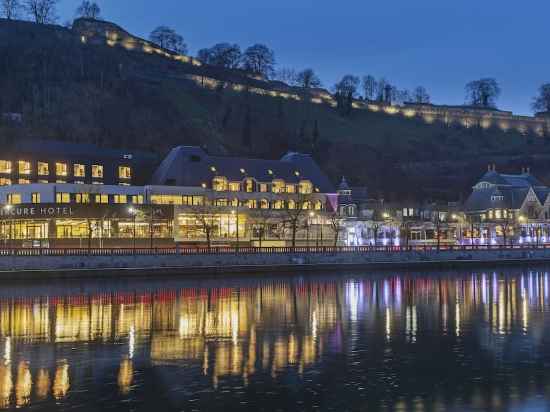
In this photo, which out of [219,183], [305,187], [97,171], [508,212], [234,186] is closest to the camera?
[97,171]

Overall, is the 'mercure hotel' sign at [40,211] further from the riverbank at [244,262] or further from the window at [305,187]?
the window at [305,187]

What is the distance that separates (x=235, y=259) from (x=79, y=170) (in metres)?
41.3

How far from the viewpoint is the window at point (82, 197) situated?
96006 millimetres

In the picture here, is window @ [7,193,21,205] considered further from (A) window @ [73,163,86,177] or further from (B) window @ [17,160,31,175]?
(A) window @ [73,163,86,177]

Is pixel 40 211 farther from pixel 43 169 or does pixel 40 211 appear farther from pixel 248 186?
pixel 248 186

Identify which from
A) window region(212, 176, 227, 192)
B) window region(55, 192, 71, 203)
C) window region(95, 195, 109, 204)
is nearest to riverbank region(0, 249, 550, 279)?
window region(55, 192, 71, 203)

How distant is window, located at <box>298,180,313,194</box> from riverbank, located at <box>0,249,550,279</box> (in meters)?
31.7

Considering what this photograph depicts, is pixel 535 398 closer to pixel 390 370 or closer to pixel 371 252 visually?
pixel 390 370

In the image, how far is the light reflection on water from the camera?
872 inches

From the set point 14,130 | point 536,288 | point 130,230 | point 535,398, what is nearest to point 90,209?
point 130,230

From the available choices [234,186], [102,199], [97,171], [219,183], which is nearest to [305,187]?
[234,186]

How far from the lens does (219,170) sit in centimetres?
10831

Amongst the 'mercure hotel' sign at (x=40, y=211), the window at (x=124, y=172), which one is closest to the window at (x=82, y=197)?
the 'mercure hotel' sign at (x=40, y=211)

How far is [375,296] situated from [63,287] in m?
24.1
